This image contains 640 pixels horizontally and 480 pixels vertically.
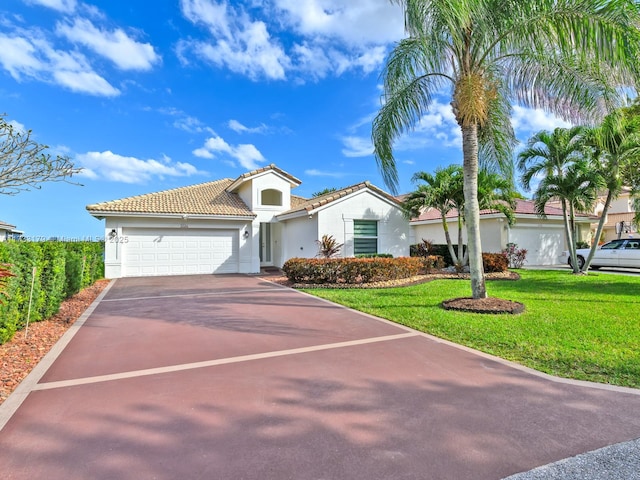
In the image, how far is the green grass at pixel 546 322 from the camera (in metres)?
4.88

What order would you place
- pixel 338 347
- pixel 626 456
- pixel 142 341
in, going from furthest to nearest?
pixel 142 341
pixel 338 347
pixel 626 456

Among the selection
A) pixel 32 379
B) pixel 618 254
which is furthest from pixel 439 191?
pixel 32 379

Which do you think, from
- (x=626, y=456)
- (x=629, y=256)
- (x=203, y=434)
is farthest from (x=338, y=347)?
(x=629, y=256)

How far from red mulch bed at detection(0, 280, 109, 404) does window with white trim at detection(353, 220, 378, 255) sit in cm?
1149

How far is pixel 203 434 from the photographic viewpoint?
124 inches

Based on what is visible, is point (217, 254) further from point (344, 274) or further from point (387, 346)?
point (387, 346)

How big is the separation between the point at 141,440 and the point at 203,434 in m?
0.54

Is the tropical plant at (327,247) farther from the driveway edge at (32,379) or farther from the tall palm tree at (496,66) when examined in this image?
the driveway edge at (32,379)

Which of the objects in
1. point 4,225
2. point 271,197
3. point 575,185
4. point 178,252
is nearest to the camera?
point 575,185

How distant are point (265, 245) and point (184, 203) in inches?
218

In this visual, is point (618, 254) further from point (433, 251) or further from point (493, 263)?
point (433, 251)

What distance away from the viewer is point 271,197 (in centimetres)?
2091

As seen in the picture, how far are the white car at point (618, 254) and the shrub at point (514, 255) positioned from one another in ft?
8.48

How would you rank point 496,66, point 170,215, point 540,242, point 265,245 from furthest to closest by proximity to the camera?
point 265,245
point 540,242
point 170,215
point 496,66
